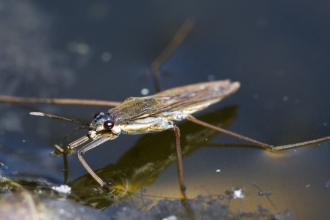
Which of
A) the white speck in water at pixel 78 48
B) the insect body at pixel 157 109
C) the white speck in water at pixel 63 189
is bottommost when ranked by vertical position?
the white speck in water at pixel 63 189

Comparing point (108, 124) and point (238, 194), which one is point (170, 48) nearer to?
point (108, 124)

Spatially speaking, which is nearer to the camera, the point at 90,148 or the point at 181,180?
the point at 181,180

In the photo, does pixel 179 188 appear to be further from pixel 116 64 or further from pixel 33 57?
pixel 33 57

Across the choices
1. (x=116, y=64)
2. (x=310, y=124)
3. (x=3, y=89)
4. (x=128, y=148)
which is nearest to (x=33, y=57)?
(x=3, y=89)

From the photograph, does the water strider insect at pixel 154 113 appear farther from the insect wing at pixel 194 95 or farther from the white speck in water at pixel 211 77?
the white speck in water at pixel 211 77

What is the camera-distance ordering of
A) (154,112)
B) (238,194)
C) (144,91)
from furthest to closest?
(144,91) < (154,112) < (238,194)

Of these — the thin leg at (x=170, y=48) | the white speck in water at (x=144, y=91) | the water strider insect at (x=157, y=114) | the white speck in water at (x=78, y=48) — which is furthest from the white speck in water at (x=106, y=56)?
the water strider insect at (x=157, y=114)

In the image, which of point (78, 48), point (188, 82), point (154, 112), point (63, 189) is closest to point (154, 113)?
point (154, 112)

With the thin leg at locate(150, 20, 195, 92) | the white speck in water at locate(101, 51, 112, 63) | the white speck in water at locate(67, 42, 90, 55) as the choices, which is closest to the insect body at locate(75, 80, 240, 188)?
the thin leg at locate(150, 20, 195, 92)

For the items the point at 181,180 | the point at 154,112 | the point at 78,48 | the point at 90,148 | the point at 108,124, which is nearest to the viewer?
the point at 181,180
